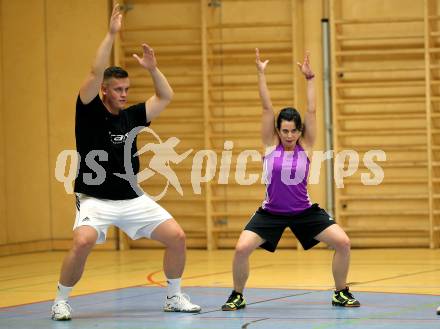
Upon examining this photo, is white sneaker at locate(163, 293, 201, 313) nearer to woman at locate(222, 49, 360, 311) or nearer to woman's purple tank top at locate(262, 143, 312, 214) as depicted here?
woman at locate(222, 49, 360, 311)

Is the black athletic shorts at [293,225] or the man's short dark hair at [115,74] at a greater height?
the man's short dark hair at [115,74]

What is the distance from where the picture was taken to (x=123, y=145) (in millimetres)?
7297

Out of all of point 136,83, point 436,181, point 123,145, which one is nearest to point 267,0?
point 136,83

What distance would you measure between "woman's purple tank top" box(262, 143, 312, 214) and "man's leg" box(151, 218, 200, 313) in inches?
29.5

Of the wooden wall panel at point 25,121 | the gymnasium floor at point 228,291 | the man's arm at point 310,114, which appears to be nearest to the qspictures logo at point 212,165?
the wooden wall panel at point 25,121

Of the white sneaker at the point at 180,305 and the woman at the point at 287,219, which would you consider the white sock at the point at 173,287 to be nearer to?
the white sneaker at the point at 180,305

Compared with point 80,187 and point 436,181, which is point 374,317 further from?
point 436,181

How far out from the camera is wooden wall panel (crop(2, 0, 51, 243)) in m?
14.1

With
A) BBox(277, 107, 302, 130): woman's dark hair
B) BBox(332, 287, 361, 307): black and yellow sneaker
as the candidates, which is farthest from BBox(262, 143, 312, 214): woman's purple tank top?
BBox(332, 287, 361, 307): black and yellow sneaker

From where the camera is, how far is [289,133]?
7.57m

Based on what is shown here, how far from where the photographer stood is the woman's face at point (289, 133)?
757 centimetres

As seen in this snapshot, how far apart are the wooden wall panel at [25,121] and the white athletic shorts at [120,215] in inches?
275

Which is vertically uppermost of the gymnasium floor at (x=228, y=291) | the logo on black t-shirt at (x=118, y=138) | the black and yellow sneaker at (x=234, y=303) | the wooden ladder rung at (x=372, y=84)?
the wooden ladder rung at (x=372, y=84)

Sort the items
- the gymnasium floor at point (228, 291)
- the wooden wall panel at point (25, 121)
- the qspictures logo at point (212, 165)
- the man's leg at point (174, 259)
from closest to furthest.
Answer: the gymnasium floor at point (228, 291) < the man's leg at point (174, 259) < the qspictures logo at point (212, 165) < the wooden wall panel at point (25, 121)
